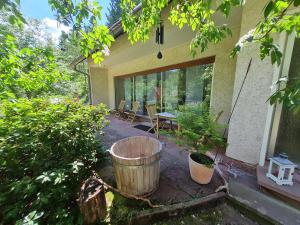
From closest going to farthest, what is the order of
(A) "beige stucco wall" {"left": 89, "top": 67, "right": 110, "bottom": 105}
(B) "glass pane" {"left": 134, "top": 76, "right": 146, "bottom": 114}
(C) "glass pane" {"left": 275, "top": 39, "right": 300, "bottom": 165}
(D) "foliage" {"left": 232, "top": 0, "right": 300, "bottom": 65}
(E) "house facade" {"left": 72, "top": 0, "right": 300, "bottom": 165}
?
(D) "foliage" {"left": 232, "top": 0, "right": 300, "bottom": 65}, (C) "glass pane" {"left": 275, "top": 39, "right": 300, "bottom": 165}, (E) "house facade" {"left": 72, "top": 0, "right": 300, "bottom": 165}, (B) "glass pane" {"left": 134, "top": 76, "right": 146, "bottom": 114}, (A) "beige stucco wall" {"left": 89, "top": 67, "right": 110, "bottom": 105}

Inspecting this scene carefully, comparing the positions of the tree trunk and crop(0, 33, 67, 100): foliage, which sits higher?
crop(0, 33, 67, 100): foliage

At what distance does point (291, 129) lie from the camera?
7.03ft

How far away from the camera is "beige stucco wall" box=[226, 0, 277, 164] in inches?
87.0

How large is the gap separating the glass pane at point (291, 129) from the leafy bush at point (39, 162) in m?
2.96

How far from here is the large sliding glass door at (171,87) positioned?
4.08m

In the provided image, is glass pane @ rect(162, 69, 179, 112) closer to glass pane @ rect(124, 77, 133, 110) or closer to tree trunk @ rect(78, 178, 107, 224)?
glass pane @ rect(124, 77, 133, 110)

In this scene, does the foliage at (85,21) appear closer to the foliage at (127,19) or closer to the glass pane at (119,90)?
the foliage at (127,19)

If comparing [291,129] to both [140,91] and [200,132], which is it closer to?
[200,132]

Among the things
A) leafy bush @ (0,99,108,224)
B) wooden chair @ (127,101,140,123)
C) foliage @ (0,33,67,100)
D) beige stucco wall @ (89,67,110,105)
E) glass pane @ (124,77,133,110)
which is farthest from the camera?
beige stucco wall @ (89,67,110,105)

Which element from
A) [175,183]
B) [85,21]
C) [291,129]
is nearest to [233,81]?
[291,129]

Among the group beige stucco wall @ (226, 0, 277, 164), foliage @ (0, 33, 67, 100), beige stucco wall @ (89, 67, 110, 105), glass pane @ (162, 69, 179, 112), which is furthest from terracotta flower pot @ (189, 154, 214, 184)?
beige stucco wall @ (89, 67, 110, 105)

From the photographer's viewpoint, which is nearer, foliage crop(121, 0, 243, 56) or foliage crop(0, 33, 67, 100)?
foliage crop(121, 0, 243, 56)

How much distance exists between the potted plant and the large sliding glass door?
196cm

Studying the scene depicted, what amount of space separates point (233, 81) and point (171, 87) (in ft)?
6.91
